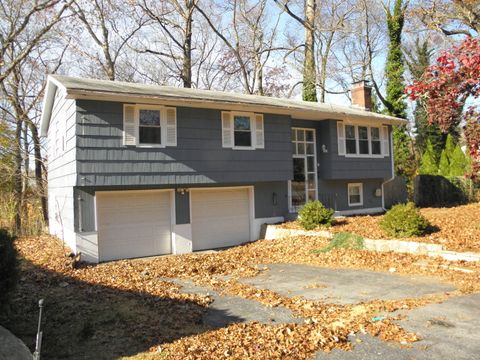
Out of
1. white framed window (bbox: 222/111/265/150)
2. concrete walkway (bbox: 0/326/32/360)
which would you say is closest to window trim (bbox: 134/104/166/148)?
white framed window (bbox: 222/111/265/150)

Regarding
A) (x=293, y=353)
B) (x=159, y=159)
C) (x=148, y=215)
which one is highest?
(x=159, y=159)

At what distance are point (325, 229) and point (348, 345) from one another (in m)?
8.82

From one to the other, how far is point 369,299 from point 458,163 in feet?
70.4

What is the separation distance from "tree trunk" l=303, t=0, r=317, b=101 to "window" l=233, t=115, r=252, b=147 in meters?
14.1

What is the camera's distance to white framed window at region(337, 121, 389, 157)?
1858 cm

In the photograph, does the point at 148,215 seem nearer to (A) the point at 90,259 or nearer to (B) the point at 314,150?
(A) the point at 90,259

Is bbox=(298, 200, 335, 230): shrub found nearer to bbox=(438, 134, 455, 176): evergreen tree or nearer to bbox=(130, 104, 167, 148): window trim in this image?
bbox=(130, 104, 167, 148): window trim

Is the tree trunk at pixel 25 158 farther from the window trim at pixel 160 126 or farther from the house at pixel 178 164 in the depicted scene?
the window trim at pixel 160 126

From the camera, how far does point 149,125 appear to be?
1348 cm

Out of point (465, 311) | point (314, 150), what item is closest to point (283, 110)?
point (314, 150)

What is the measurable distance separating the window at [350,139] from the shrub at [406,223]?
6863mm

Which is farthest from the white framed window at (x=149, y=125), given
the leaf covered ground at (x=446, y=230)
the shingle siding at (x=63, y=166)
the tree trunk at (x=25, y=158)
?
the tree trunk at (x=25, y=158)

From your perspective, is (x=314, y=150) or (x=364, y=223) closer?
(x=364, y=223)

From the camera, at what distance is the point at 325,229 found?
13992 millimetres
